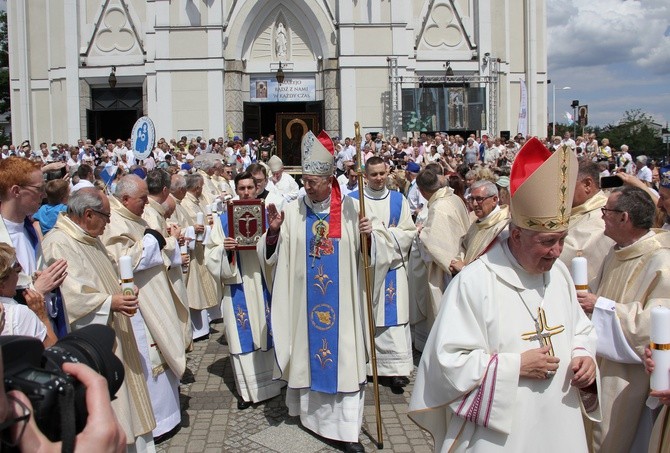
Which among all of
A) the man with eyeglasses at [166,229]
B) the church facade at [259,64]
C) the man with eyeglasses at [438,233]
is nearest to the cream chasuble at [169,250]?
the man with eyeglasses at [166,229]

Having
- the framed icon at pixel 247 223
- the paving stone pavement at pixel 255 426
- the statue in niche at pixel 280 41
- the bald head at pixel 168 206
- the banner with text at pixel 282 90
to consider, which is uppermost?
the statue in niche at pixel 280 41

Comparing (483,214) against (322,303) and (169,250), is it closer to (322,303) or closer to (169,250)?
(322,303)

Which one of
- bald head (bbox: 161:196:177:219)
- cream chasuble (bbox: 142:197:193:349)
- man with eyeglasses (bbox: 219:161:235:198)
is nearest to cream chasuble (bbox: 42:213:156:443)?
cream chasuble (bbox: 142:197:193:349)

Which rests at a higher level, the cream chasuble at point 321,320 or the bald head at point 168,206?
the bald head at point 168,206

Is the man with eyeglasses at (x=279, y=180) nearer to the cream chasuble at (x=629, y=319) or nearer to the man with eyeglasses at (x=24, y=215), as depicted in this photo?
the man with eyeglasses at (x=24, y=215)

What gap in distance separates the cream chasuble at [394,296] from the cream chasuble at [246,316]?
1.07m

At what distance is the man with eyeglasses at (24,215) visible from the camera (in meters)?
3.96

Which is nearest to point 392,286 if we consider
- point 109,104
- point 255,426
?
point 255,426

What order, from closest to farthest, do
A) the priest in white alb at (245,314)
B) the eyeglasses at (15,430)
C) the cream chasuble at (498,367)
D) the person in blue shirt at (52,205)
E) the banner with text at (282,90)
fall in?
the eyeglasses at (15,430)
the cream chasuble at (498,367)
the priest in white alb at (245,314)
the person in blue shirt at (52,205)
the banner with text at (282,90)

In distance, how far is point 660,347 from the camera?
106 inches

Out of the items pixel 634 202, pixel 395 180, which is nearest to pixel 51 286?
pixel 634 202

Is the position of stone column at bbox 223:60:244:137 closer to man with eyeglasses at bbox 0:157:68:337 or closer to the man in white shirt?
the man in white shirt

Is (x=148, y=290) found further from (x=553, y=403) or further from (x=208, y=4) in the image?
(x=208, y=4)

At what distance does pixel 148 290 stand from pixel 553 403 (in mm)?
3270
